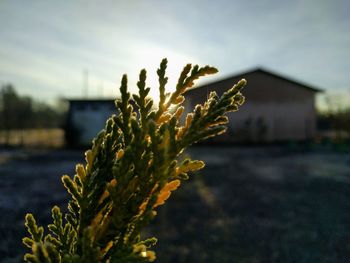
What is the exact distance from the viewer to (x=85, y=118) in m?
29.4

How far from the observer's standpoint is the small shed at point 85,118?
28859mm

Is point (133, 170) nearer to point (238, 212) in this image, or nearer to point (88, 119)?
point (238, 212)

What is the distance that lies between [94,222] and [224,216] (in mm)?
8315

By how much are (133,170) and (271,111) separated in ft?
101

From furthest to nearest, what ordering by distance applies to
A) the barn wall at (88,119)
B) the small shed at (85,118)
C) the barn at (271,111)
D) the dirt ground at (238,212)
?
the barn at (271,111) → the barn wall at (88,119) → the small shed at (85,118) → the dirt ground at (238,212)

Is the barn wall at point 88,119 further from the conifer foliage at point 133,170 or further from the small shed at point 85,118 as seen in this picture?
the conifer foliage at point 133,170

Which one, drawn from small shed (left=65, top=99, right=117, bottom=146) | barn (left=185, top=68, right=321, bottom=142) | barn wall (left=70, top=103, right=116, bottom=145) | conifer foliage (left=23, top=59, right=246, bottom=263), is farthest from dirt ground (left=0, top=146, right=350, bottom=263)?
barn (left=185, top=68, right=321, bottom=142)

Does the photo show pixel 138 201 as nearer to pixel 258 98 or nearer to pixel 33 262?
pixel 33 262

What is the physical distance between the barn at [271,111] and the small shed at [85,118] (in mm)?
8638

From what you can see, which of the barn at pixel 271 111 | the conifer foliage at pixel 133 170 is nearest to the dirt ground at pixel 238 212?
the conifer foliage at pixel 133 170

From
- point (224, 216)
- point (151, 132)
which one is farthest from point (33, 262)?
point (224, 216)

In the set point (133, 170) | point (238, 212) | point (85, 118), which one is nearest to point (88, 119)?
point (85, 118)

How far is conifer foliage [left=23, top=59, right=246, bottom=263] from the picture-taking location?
119 cm

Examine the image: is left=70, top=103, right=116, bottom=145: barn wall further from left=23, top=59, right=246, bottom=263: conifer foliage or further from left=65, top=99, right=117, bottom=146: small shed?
left=23, top=59, right=246, bottom=263: conifer foliage
